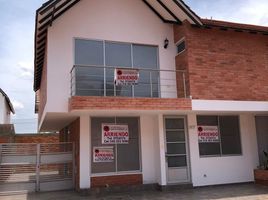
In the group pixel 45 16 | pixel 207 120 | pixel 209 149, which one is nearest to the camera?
pixel 45 16

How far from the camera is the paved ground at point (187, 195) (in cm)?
1106

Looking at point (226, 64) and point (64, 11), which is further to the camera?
point (226, 64)

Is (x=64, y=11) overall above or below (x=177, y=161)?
above

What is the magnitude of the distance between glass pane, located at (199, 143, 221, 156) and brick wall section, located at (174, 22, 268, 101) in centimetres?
227

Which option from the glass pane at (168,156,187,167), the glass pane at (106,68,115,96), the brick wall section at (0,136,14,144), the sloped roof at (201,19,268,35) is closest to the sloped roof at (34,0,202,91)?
the sloped roof at (201,19,268,35)

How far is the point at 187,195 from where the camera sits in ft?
37.7

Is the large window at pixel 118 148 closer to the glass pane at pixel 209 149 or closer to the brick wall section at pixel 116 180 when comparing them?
the brick wall section at pixel 116 180

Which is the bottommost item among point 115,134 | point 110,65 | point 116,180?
point 116,180

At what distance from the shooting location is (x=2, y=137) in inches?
797

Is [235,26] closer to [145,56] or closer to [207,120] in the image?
A: [145,56]

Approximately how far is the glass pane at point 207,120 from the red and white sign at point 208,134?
139mm

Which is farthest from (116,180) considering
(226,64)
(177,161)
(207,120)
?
(226,64)

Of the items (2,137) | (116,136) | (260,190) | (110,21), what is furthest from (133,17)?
(2,137)

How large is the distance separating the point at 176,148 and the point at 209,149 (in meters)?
1.58
